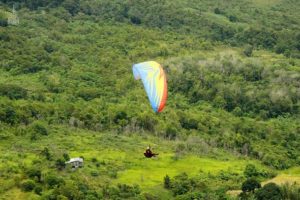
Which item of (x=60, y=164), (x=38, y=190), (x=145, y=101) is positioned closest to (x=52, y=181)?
(x=38, y=190)

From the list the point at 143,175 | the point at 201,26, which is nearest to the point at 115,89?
the point at 143,175

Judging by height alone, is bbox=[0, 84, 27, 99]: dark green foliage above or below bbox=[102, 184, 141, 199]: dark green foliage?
below

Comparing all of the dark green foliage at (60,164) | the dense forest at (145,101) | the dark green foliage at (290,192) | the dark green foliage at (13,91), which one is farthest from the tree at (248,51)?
the dark green foliage at (60,164)

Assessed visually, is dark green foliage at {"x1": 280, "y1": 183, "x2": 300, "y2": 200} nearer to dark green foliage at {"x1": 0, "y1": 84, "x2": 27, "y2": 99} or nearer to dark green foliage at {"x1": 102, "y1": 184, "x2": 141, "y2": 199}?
dark green foliage at {"x1": 102, "y1": 184, "x2": 141, "y2": 199}

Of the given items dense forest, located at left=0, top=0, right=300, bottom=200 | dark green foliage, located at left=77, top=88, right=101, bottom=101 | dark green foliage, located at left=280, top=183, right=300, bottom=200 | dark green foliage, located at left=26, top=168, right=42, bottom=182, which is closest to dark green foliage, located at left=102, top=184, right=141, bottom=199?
dense forest, located at left=0, top=0, right=300, bottom=200

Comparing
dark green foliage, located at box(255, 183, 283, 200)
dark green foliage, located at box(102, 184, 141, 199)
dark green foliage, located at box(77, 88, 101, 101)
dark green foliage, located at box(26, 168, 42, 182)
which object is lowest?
dark green foliage, located at box(77, 88, 101, 101)

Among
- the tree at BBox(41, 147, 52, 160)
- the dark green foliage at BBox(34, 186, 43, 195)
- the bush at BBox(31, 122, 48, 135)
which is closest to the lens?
the dark green foliage at BBox(34, 186, 43, 195)

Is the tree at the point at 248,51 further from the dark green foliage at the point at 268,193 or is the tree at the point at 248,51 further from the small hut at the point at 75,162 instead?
the dark green foliage at the point at 268,193
